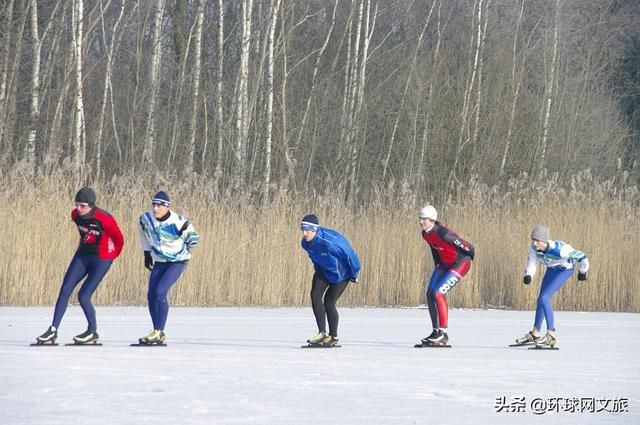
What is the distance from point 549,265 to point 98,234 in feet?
16.5

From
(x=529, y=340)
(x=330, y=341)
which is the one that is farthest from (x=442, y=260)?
(x=330, y=341)

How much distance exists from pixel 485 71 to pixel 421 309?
51.9ft

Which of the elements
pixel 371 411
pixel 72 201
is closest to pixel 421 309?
pixel 72 201

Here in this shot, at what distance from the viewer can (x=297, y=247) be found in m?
18.9

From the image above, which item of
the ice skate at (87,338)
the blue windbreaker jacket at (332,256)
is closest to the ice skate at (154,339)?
the ice skate at (87,338)

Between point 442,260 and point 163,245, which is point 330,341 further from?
point 163,245

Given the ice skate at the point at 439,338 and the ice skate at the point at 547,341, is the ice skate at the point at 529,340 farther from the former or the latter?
the ice skate at the point at 439,338

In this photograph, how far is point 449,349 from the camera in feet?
42.2

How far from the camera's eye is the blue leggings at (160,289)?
12.6 meters

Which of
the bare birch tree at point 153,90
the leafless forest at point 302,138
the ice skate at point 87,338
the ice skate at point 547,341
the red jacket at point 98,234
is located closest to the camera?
the ice skate at point 87,338

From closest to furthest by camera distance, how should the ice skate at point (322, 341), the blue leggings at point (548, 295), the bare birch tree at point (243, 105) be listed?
1. the ice skate at point (322, 341)
2. the blue leggings at point (548, 295)
3. the bare birch tree at point (243, 105)

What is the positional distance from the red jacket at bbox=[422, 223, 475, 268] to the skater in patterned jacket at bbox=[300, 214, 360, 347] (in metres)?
1.02

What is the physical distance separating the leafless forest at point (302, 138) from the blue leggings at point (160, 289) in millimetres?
4905

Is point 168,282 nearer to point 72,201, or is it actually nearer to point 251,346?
point 251,346
